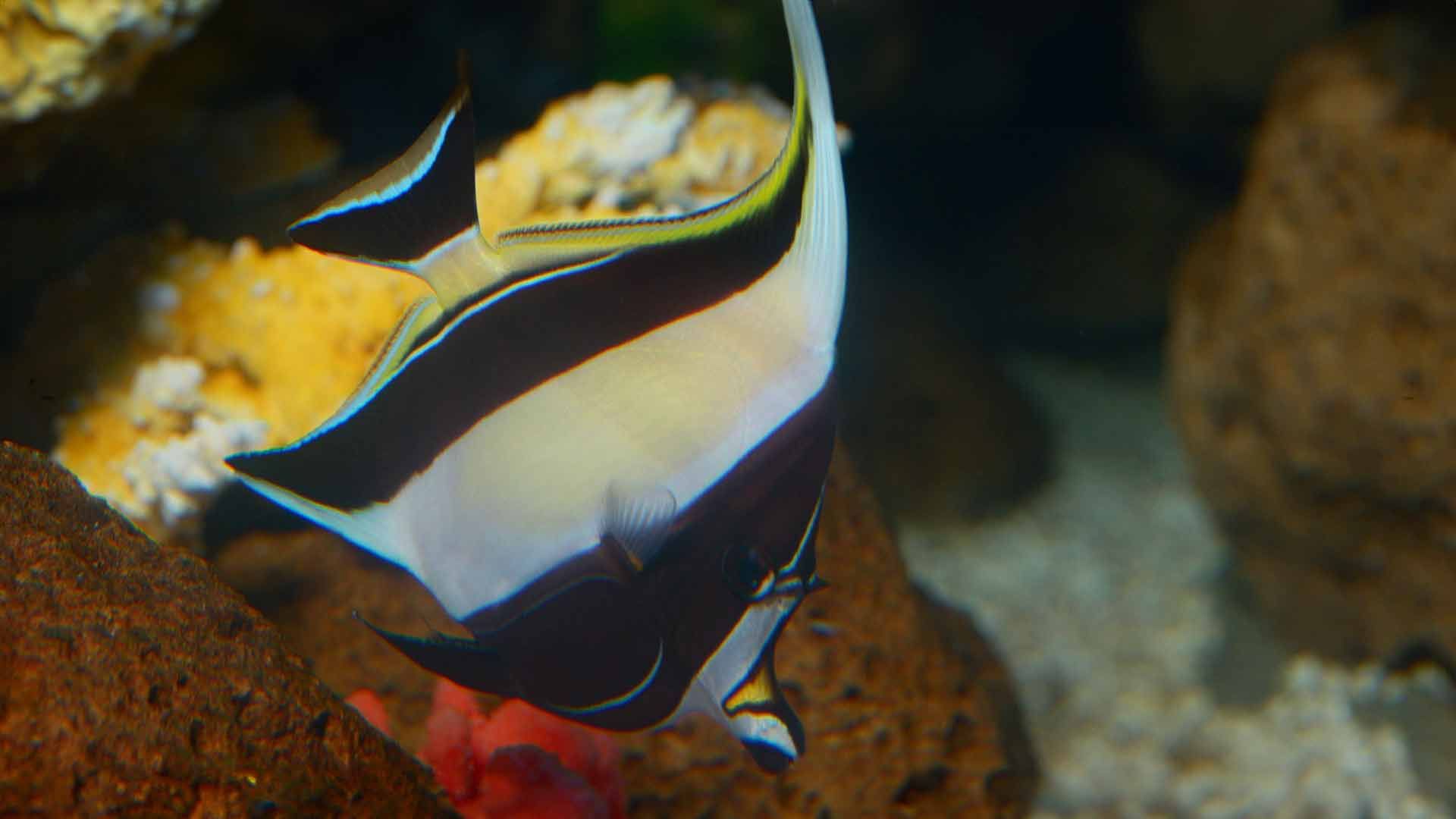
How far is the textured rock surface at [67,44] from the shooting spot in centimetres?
150

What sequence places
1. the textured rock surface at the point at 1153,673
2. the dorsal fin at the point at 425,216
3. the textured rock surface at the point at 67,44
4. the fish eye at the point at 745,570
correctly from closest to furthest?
the dorsal fin at the point at 425,216 < the fish eye at the point at 745,570 < the textured rock surface at the point at 67,44 < the textured rock surface at the point at 1153,673

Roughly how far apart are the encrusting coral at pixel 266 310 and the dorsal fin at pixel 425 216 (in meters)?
1.01

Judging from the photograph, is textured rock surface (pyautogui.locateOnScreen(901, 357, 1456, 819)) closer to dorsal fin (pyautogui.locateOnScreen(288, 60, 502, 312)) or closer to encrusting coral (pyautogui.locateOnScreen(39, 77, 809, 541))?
encrusting coral (pyautogui.locateOnScreen(39, 77, 809, 541))

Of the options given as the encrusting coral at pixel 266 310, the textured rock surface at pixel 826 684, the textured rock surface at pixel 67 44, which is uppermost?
the textured rock surface at pixel 67 44

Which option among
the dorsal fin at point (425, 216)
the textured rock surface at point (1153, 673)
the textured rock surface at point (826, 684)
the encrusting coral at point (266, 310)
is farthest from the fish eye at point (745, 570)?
the textured rock surface at point (1153, 673)

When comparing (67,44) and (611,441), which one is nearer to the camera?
(611,441)

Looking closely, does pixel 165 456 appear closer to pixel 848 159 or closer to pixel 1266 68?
pixel 848 159

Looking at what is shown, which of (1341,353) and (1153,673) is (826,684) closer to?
(1153,673)

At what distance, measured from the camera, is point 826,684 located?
1837 millimetres

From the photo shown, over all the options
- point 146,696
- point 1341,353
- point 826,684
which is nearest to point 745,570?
point 146,696

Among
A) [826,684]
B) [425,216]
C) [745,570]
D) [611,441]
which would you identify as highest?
[425,216]

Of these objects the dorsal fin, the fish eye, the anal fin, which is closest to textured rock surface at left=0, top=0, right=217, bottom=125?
the dorsal fin

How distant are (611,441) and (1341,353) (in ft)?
8.57

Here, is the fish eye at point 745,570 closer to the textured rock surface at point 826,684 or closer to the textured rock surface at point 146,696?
the textured rock surface at point 146,696
